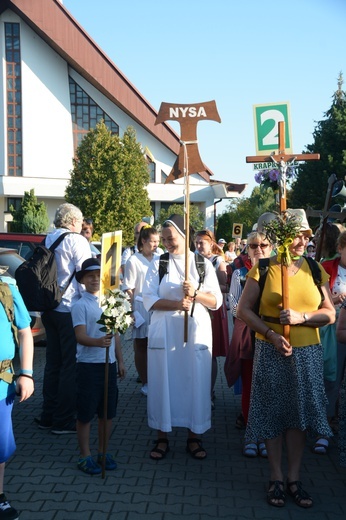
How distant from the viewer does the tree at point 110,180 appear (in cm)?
3828

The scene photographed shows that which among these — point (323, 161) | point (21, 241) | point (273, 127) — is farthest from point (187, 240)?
point (323, 161)

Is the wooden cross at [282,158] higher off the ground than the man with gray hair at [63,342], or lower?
higher

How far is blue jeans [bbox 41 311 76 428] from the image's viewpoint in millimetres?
5902

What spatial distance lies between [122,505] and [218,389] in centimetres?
362

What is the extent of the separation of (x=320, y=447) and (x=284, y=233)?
215 cm

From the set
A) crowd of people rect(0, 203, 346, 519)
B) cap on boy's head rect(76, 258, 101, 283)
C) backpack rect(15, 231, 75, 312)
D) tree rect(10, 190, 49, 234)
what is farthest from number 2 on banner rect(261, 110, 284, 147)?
tree rect(10, 190, 49, 234)

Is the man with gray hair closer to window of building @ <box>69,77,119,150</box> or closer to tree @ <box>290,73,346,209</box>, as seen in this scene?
tree @ <box>290,73,346,209</box>

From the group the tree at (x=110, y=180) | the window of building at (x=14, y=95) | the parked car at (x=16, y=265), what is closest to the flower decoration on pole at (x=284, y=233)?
the parked car at (x=16, y=265)

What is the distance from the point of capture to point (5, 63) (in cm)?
5009

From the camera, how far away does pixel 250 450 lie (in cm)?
532

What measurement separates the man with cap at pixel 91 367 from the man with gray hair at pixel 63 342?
787 mm

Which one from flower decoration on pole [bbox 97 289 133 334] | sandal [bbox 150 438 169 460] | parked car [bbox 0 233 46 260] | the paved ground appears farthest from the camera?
parked car [bbox 0 233 46 260]

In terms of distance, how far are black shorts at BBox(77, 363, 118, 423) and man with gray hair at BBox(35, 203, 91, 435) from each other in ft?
3.30

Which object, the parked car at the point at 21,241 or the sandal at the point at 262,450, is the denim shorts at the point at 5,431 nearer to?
the sandal at the point at 262,450
